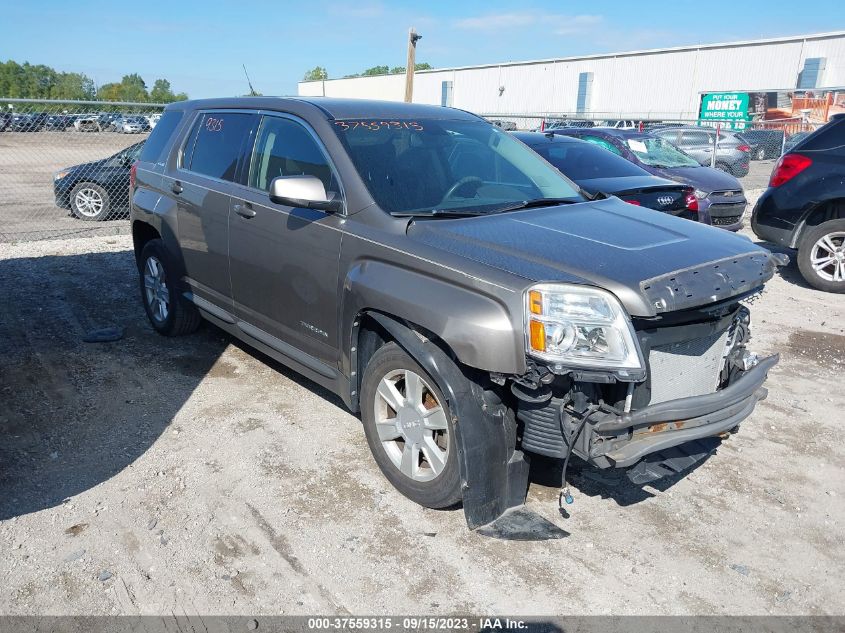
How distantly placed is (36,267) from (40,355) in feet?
11.6

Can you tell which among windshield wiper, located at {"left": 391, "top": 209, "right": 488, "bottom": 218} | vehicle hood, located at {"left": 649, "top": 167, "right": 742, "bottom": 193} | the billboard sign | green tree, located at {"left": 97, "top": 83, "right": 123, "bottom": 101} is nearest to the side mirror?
windshield wiper, located at {"left": 391, "top": 209, "right": 488, "bottom": 218}

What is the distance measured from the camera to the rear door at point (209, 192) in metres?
4.84

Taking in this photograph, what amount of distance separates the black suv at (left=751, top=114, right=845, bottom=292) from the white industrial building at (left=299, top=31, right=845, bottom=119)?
24.4m

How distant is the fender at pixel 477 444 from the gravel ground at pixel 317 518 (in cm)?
27

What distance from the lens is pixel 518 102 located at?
5378 centimetres

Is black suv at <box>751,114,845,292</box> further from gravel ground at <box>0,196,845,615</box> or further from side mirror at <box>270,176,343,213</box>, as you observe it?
side mirror at <box>270,176,343,213</box>

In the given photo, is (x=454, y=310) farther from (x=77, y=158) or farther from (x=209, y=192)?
(x=77, y=158)

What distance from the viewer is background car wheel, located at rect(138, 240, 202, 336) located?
18.9ft

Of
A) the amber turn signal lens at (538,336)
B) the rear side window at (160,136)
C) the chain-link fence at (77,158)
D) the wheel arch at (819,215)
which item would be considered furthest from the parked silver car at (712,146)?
the amber turn signal lens at (538,336)

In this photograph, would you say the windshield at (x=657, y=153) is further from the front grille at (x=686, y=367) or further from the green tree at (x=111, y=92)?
the green tree at (x=111, y=92)

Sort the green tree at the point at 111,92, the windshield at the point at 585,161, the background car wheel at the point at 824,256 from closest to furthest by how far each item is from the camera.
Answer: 1. the background car wheel at the point at 824,256
2. the windshield at the point at 585,161
3. the green tree at the point at 111,92

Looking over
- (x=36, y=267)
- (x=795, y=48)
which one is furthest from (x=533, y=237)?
(x=795, y=48)

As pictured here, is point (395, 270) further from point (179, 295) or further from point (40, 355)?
point (40, 355)

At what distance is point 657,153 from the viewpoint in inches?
449
